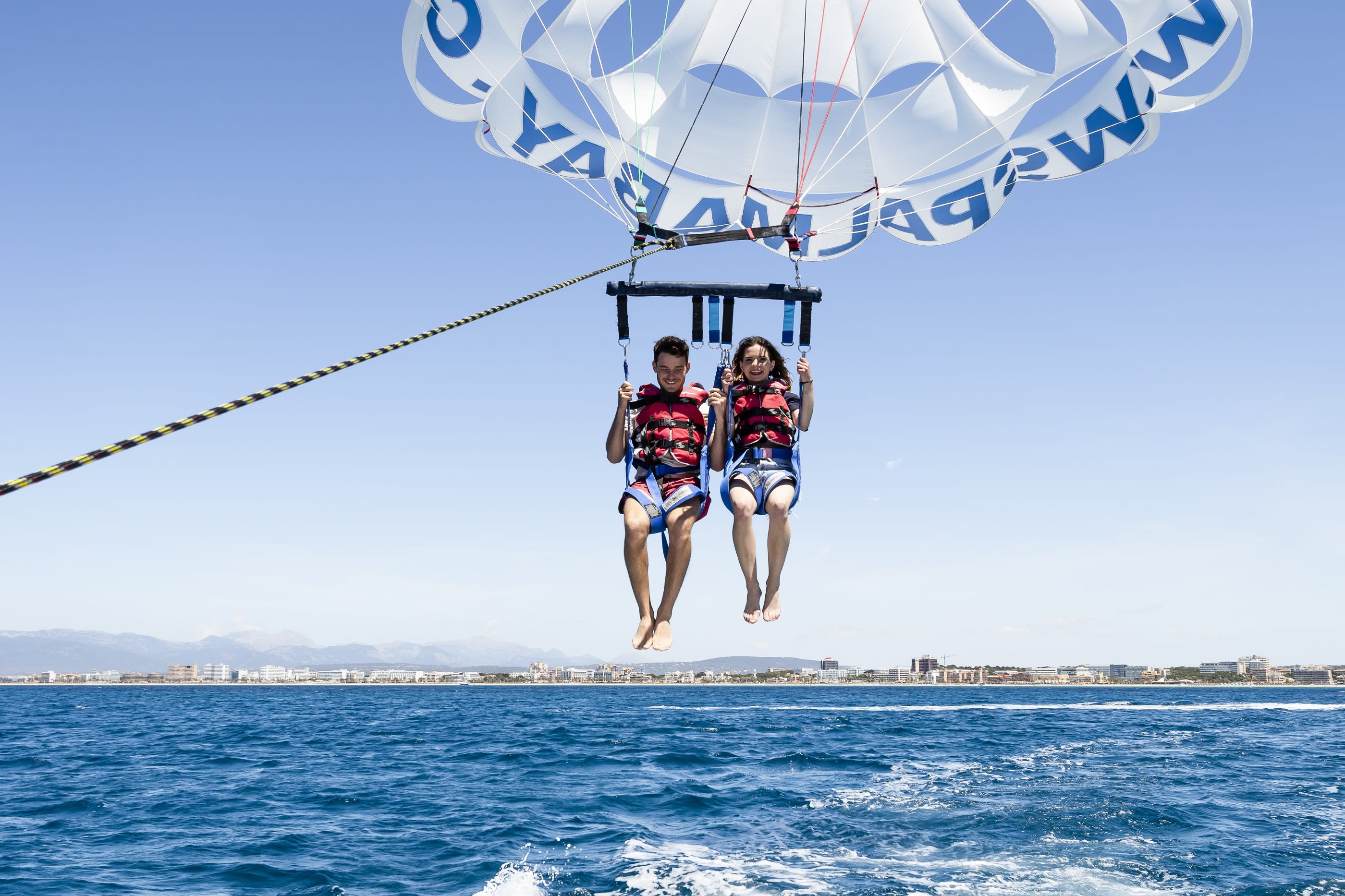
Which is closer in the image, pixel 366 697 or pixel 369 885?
pixel 369 885

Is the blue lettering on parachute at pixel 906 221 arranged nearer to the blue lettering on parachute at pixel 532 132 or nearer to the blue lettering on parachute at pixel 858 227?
the blue lettering on parachute at pixel 858 227

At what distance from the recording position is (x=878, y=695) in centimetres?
11319

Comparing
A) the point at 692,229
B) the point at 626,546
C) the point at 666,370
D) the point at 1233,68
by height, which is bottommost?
the point at 626,546

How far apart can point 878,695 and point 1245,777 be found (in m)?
95.8

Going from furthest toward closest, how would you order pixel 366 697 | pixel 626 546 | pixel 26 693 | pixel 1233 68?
pixel 26 693
pixel 366 697
pixel 1233 68
pixel 626 546

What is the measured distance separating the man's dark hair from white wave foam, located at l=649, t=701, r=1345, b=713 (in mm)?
52354

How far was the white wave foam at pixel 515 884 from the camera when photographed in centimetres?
1114

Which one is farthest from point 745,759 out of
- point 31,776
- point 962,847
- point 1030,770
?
point 31,776

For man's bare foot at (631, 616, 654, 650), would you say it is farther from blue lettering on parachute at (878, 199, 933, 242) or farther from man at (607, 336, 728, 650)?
blue lettering on parachute at (878, 199, 933, 242)

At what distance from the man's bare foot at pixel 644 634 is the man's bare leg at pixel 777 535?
0.90 m

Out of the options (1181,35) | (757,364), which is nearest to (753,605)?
(757,364)

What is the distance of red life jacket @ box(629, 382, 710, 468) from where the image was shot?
7.52 metres

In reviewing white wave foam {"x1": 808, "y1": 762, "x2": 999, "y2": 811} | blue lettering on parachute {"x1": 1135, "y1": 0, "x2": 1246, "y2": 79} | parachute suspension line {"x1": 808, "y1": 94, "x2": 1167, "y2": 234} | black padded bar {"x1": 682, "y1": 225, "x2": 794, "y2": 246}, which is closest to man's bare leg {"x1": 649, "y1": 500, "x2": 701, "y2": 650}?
black padded bar {"x1": 682, "y1": 225, "x2": 794, "y2": 246}

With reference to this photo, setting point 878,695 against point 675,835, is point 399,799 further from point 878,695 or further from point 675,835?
point 878,695
